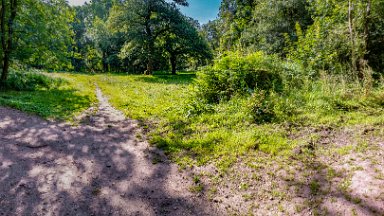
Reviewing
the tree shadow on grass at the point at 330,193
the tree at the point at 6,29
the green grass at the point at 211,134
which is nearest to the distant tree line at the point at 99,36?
the tree at the point at 6,29

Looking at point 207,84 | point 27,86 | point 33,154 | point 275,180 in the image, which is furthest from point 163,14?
point 275,180

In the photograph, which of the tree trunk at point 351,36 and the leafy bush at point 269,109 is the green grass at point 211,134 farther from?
the tree trunk at point 351,36

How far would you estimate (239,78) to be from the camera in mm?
7863

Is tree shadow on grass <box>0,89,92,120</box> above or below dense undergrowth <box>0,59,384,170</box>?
below

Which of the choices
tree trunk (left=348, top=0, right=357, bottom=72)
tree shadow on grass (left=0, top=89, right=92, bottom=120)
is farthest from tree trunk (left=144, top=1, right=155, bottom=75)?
tree trunk (left=348, top=0, right=357, bottom=72)

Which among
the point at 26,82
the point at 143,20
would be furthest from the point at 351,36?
the point at 143,20

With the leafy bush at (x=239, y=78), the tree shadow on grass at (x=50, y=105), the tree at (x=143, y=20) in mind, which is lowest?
the tree shadow on grass at (x=50, y=105)

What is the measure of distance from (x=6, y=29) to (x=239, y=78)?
1050 centimetres

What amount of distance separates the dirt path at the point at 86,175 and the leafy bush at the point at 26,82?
20.7 ft

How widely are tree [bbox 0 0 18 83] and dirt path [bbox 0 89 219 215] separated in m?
6.32

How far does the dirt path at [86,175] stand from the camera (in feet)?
11.3

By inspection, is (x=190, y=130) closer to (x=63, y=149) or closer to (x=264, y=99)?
(x=264, y=99)

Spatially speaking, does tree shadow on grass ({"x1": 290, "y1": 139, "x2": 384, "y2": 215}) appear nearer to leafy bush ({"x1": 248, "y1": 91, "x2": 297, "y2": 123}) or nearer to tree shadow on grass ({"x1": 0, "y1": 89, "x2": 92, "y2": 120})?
leafy bush ({"x1": 248, "y1": 91, "x2": 297, "y2": 123})

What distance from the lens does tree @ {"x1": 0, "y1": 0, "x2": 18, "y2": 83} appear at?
10859 mm
